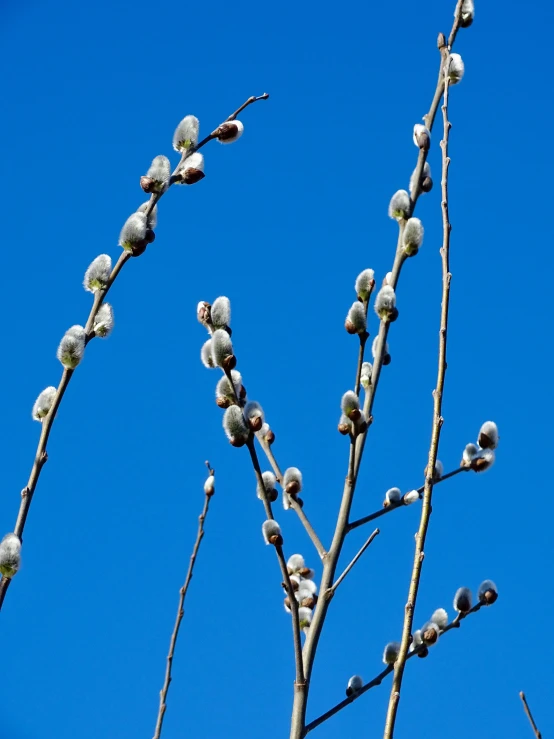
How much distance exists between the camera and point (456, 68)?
89.6 inches

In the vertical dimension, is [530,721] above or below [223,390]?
below

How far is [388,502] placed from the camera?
6.86ft

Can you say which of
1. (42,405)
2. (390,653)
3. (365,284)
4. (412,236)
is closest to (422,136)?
(412,236)

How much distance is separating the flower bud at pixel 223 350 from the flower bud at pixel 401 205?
58 centimetres

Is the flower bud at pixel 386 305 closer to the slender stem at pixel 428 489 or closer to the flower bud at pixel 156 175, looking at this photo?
the slender stem at pixel 428 489

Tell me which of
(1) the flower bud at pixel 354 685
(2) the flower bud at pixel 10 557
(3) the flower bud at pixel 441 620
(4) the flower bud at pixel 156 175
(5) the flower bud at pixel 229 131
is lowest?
(2) the flower bud at pixel 10 557

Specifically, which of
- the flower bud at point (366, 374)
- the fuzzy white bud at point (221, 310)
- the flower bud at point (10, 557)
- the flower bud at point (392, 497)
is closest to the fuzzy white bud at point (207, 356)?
the fuzzy white bud at point (221, 310)

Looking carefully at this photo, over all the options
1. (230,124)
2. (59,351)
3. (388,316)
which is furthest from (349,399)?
(230,124)

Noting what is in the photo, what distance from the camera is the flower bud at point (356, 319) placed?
2010 mm

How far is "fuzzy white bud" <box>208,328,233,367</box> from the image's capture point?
1.85 meters

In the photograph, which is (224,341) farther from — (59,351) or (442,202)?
(442,202)

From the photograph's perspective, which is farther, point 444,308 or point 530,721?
point 444,308

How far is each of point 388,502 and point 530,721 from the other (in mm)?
697

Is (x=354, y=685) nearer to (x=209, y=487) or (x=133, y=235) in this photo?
(x=209, y=487)
